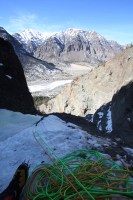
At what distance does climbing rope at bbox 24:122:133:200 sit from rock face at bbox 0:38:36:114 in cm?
A: 560

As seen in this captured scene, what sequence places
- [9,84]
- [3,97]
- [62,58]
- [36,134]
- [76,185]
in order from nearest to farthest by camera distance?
[76,185] → [36,134] → [3,97] → [9,84] → [62,58]

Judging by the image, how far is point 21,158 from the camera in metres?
3.57

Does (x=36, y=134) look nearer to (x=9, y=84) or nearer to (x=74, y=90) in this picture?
(x=9, y=84)

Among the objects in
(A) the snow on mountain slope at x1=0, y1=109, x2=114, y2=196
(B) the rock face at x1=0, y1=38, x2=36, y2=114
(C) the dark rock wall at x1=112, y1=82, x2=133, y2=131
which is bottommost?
(C) the dark rock wall at x1=112, y1=82, x2=133, y2=131

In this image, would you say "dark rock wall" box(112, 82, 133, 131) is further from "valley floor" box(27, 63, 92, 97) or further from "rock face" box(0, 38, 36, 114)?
"valley floor" box(27, 63, 92, 97)

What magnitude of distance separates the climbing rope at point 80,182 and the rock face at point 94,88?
15932mm

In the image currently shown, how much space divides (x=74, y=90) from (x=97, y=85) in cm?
614

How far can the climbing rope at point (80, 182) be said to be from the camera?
2428mm

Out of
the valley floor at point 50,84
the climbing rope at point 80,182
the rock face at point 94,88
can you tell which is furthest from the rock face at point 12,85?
the valley floor at point 50,84

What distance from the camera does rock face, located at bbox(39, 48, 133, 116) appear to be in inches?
838

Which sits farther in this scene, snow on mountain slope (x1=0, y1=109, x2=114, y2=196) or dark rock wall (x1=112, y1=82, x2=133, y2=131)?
dark rock wall (x1=112, y1=82, x2=133, y2=131)

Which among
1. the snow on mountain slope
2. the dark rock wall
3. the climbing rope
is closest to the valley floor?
the dark rock wall

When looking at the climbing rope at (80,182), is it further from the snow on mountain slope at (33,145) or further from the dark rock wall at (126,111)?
the dark rock wall at (126,111)

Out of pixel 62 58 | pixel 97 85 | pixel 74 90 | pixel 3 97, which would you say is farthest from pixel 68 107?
pixel 62 58
